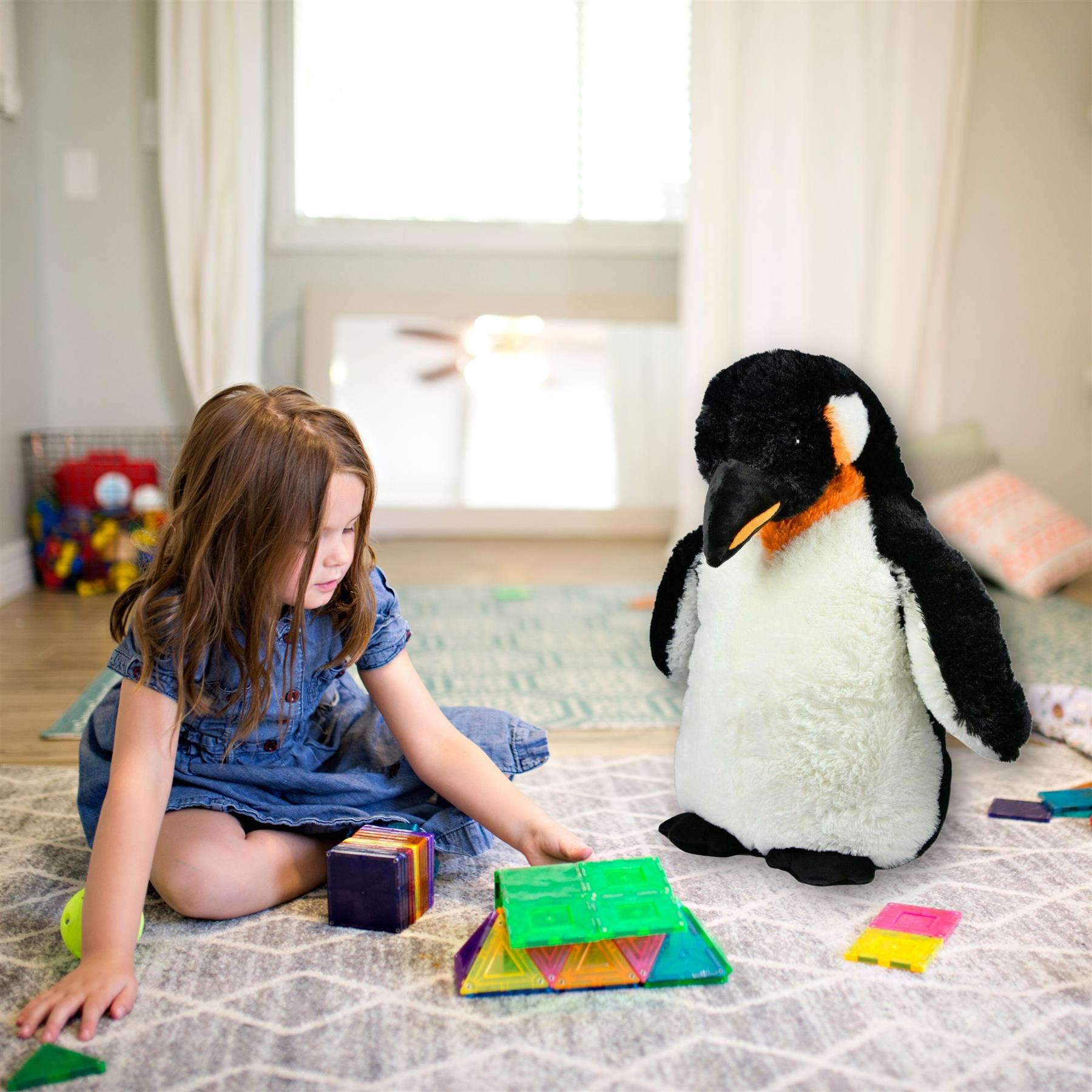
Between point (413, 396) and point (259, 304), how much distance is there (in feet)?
1.53

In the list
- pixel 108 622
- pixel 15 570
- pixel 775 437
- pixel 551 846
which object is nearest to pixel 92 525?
pixel 15 570

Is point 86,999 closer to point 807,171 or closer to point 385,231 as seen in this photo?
point 807,171

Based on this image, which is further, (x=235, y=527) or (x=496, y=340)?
(x=496, y=340)

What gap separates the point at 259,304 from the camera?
2656mm

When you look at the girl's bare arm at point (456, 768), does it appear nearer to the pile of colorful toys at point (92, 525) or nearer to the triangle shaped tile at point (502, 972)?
the triangle shaped tile at point (502, 972)

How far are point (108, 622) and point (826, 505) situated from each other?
1465mm

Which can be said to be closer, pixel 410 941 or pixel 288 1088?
pixel 288 1088

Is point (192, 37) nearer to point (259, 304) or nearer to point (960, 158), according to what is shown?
point (259, 304)

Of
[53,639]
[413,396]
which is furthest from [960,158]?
[53,639]

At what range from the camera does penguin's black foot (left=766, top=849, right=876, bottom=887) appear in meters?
0.92

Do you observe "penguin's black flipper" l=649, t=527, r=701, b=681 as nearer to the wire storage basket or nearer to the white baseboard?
the wire storage basket

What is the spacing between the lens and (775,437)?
2.85 ft

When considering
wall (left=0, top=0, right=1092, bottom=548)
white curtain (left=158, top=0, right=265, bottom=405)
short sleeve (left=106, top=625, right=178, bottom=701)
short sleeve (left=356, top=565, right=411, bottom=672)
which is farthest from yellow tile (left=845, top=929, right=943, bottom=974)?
wall (left=0, top=0, right=1092, bottom=548)

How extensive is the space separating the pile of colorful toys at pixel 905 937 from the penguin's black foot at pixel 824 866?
0.12 ft
